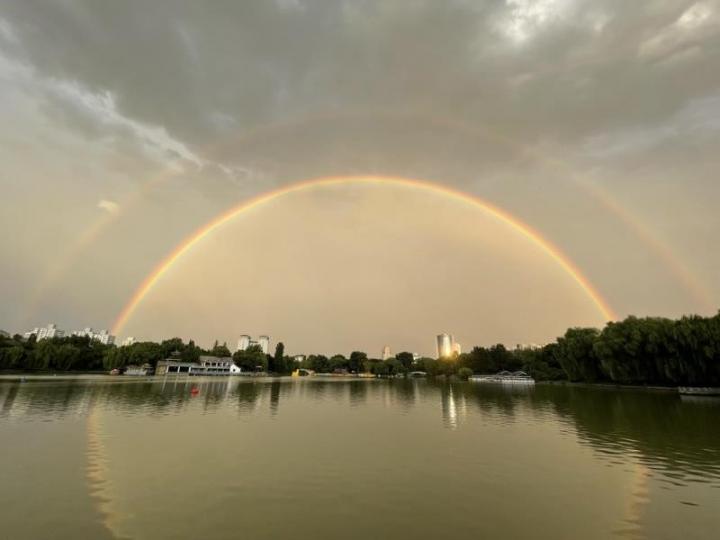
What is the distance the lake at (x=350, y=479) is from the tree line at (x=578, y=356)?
4166 centimetres

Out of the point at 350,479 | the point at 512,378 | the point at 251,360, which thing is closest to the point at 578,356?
the point at 512,378

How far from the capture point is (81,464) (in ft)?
60.6

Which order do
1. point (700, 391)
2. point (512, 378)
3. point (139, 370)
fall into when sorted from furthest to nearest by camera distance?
point (512, 378)
point (139, 370)
point (700, 391)

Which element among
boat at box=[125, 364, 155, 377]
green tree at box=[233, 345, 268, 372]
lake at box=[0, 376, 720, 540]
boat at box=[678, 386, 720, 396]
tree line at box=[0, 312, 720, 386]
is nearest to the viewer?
lake at box=[0, 376, 720, 540]

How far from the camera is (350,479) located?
17062 millimetres

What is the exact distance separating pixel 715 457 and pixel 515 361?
13788 centimetres

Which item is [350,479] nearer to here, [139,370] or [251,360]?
[139,370]

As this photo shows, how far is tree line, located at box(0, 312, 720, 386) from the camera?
211 feet

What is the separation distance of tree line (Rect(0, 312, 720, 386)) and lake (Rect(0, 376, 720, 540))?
137 ft

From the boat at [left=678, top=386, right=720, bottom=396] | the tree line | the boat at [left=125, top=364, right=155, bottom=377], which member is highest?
the tree line

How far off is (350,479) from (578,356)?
92.0 metres

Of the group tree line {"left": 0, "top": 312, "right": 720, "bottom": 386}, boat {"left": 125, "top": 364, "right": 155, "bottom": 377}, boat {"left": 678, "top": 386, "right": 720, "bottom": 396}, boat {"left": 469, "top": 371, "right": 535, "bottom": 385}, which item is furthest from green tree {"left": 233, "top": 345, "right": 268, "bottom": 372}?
boat {"left": 678, "top": 386, "right": 720, "bottom": 396}

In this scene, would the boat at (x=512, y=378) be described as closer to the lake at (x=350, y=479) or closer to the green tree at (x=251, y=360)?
the lake at (x=350, y=479)

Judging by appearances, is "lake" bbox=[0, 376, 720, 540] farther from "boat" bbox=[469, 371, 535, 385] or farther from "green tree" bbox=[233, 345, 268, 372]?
"green tree" bbox=[233, 345, 268, 372]
